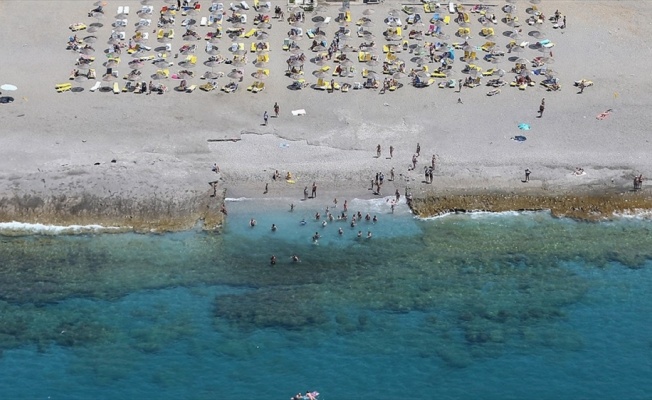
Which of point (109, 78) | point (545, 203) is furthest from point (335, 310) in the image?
point (109, 78)

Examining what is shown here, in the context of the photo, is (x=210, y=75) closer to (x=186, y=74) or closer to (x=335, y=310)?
(x=186, y=74)

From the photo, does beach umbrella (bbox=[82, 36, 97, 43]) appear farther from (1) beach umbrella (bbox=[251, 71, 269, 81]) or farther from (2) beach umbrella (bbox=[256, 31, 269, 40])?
(1) beach umbrella (bbox=[251, 71, 269, 81])

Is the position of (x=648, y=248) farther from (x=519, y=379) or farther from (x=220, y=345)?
(x=220, y=345)

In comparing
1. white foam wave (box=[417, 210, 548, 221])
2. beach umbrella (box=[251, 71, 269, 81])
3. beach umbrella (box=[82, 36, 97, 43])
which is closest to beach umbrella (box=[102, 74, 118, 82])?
beach umbrella (box=[82, 36, 97, 43])

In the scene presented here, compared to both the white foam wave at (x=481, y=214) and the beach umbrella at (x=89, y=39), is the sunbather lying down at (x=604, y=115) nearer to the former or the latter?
the white foam wave at (x=481, y=214)

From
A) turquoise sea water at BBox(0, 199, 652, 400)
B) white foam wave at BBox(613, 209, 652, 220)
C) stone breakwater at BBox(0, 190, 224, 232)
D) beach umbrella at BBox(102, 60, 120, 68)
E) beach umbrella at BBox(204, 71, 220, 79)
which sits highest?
beach umbrella at BBox(102, 60, 120, 68)

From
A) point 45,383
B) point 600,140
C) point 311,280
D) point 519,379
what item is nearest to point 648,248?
point 600,140
